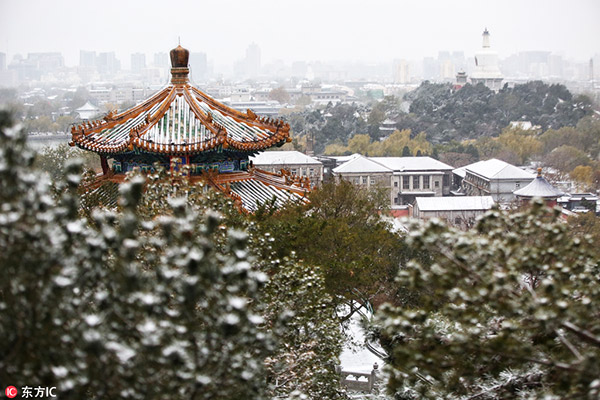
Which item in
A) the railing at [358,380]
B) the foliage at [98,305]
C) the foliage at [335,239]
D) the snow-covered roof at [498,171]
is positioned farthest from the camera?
the snow-covered roof at [498,171]

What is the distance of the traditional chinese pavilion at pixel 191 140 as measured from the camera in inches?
472

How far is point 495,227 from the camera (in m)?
6.21

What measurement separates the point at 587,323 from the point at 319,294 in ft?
15.2

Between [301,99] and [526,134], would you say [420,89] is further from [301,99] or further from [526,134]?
[301,99]

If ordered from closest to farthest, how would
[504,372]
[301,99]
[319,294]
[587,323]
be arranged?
[587,323]
[504,372]
[319,294]
[301,99]

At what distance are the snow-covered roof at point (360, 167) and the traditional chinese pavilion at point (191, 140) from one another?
3295cm

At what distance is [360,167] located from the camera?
4716 cm

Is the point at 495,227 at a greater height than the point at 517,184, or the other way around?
the point at 495,227

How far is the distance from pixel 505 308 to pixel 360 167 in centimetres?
4196

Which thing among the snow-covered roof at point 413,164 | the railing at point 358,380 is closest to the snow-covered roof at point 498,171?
the snow-covered roof at point 413,164

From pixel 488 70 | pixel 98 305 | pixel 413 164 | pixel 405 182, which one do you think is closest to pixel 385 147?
pixel 413 164

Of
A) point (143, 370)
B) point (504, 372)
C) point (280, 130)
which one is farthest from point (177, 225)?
point (280, 130)

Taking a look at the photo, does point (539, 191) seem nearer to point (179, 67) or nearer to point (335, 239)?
point (335, 239)

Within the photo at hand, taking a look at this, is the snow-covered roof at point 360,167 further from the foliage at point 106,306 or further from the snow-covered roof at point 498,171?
the foliage at point 106,306
